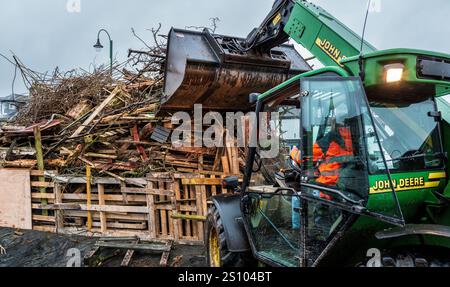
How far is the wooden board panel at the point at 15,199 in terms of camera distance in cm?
805

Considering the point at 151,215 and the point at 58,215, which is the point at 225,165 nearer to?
the point at 151,215

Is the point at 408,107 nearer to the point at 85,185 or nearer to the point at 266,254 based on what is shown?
the point at 266,254

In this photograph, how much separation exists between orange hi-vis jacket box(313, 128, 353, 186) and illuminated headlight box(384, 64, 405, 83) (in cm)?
46

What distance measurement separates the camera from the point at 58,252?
6.84 meters

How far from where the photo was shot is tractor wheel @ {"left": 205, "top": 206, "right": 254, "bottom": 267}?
399cm

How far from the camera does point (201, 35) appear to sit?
18.9ft

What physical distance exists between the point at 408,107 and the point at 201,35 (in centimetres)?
369

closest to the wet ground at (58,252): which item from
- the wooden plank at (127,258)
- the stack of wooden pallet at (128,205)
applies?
the wooden plank at (127,258)

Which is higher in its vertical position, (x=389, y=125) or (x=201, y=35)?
(x=201, y=35)

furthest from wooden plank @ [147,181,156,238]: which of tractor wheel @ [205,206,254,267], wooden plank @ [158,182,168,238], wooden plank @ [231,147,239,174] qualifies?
tractor wheel @ [205,206,254,267]

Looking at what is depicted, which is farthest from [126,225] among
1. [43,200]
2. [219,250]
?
[219,250]

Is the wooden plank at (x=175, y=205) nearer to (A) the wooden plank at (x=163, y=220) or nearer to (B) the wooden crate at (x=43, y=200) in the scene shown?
(A) the wooden plank at (x=163, y=220)

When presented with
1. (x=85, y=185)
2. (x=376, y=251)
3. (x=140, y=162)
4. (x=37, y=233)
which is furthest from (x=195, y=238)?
(x=376, y=251)

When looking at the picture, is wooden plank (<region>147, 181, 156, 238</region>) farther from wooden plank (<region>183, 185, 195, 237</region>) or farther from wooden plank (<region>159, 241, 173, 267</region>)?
wooden plank (<region>159, 241, 173, 267</region>)
